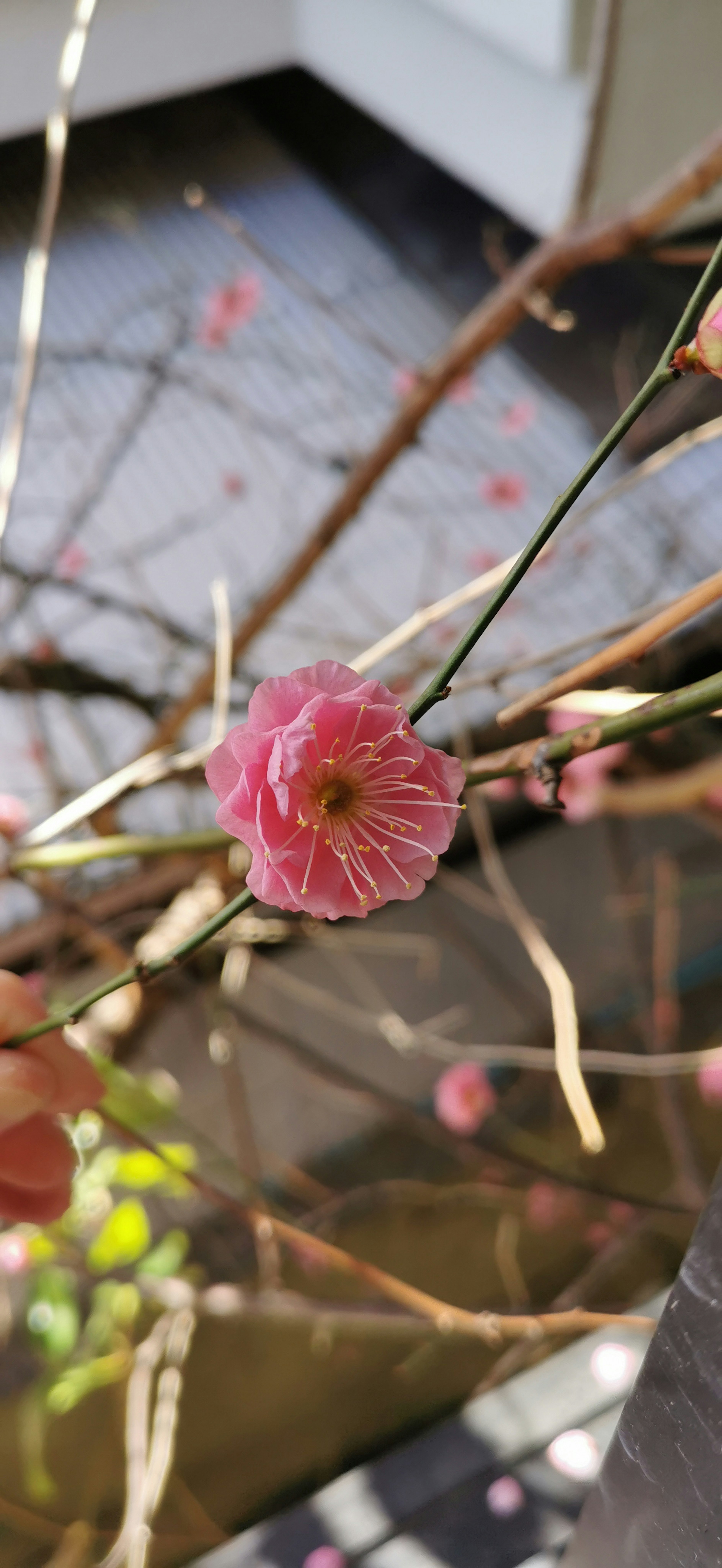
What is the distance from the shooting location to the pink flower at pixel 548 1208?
1342mm

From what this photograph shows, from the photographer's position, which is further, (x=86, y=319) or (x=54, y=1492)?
(x=86, y=319)

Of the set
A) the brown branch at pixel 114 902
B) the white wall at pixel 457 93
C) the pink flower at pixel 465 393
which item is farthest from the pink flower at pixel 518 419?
the brown branch at pixel 114 902

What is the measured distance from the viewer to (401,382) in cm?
164

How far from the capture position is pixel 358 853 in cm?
20

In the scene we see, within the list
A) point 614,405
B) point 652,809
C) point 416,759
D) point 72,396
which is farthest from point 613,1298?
point 72,396

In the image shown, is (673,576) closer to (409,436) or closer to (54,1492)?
(409,436)

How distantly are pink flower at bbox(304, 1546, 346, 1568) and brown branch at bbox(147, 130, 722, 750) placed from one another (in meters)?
0.57

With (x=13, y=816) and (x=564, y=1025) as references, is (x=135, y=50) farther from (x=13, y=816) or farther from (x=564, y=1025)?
(x=564, y=1025)

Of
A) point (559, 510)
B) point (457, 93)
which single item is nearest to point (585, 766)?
point (457, 93)

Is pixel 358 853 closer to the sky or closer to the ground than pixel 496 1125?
closer to the sky

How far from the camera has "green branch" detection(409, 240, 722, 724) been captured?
147 millimetres

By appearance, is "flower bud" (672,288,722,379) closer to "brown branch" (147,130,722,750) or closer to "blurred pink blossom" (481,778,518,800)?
"brown branch" (147,130,722,750)

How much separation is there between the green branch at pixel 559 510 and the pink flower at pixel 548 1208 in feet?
4.26

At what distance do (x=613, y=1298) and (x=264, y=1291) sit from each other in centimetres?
79
